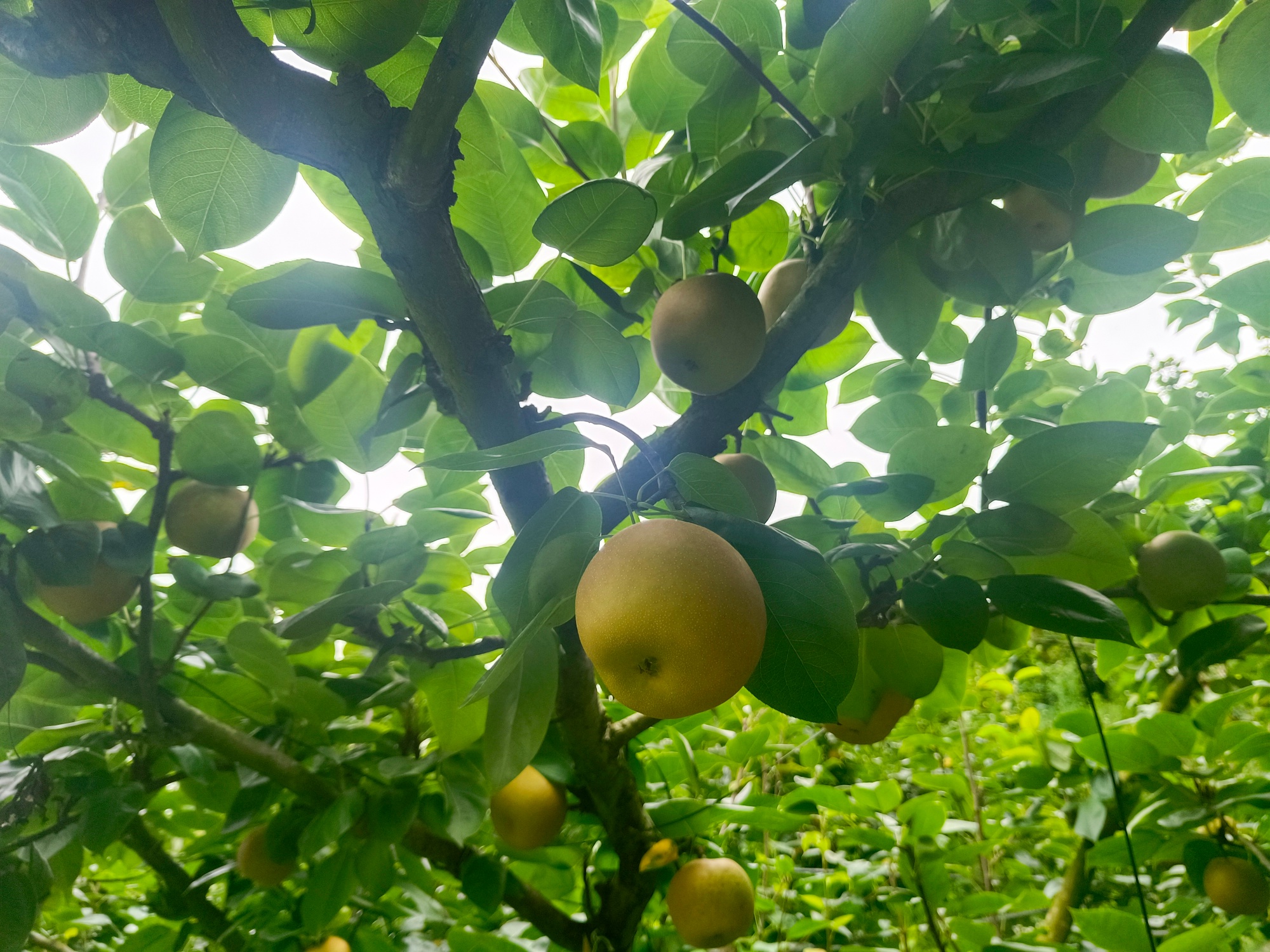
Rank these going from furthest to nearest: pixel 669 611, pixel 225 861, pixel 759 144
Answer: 1. pixel 225 861
2. pixel 759 144
3. pixel 669 611

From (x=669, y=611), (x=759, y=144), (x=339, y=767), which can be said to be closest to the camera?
(x=669, y=611)

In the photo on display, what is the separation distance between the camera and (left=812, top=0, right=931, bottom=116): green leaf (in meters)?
0.50

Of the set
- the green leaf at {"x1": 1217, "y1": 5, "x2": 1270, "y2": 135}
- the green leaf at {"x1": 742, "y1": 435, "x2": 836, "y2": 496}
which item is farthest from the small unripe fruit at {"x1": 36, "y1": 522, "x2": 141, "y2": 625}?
the green leaf at {"x1": 1217, "y1": 5, "x2": 1270, "y2": 135}

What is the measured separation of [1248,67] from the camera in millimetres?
591

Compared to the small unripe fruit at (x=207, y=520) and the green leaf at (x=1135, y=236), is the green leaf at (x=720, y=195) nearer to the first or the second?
the green leaf at (x=1135, y=236)

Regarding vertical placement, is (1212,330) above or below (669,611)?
above

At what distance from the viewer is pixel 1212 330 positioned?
1007 millimetres

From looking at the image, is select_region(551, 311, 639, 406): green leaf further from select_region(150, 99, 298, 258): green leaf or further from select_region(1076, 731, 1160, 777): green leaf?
select_region(1076, 731, 1160, 777): green leaf

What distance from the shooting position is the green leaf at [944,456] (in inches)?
25.5

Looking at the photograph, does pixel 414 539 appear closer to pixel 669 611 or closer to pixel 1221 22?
pixel 669 611

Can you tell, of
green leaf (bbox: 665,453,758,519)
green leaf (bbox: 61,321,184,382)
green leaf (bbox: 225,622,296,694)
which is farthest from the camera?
green leaf (bbox: 225,622,296,694)

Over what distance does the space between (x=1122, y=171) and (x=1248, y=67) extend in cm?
11

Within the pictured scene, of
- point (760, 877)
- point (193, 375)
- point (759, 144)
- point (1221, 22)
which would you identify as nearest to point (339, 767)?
point (193, 375)

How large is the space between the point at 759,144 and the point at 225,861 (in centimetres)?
151
